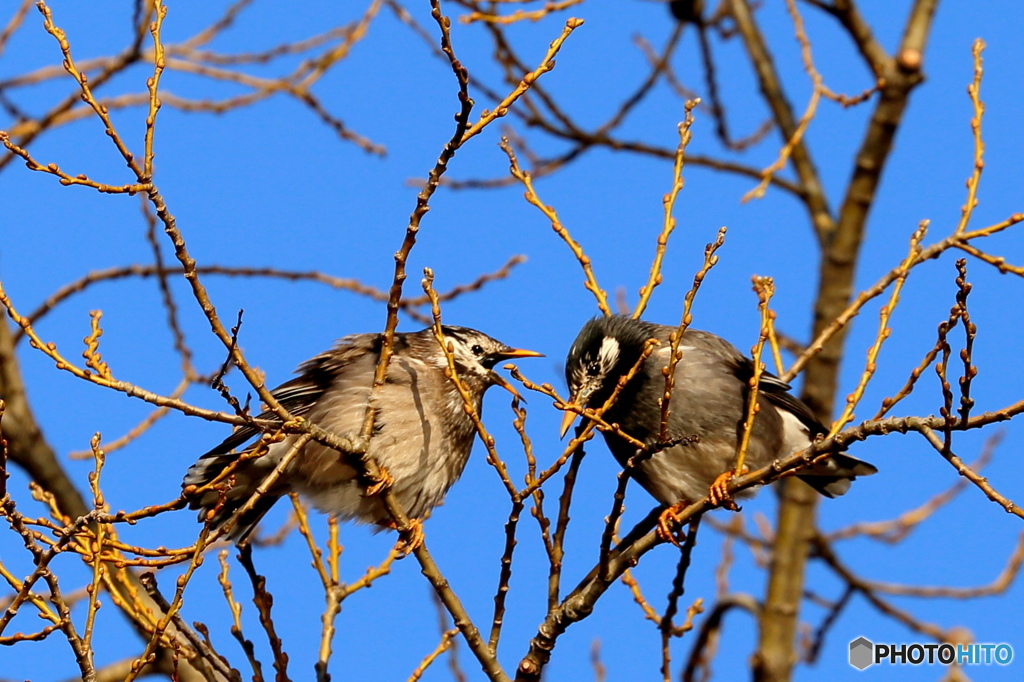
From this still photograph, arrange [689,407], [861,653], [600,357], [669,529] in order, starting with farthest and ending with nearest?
[861,653]
[600,357]
[689,407]
[669,529]

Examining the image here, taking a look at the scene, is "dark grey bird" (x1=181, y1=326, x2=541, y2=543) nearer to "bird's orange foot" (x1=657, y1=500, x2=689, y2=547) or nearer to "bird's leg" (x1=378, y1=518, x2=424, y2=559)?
"bird's leg" (x1=378, y1=518, x2=424, y2=559)

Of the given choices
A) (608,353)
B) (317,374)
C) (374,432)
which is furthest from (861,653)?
(317,374)

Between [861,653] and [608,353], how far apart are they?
7.18 ft

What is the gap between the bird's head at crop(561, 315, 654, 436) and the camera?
583 cm

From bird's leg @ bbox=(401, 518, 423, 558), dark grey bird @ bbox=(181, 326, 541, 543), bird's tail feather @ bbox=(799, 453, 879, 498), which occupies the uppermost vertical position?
dark grey bird @ bbox=(181, 326, 541, 543)

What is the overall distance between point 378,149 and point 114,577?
3.17 metres

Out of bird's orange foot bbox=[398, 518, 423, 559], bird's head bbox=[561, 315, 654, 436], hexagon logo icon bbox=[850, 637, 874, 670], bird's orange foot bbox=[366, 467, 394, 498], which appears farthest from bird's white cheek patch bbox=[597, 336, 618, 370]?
hexagon logo icon bbox=[850, 637, 874, 670]

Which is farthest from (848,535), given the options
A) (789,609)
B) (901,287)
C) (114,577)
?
(114,577)

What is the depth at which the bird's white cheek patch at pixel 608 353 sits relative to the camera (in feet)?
19.3

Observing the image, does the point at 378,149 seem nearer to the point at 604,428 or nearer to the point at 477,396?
the point at 477,396

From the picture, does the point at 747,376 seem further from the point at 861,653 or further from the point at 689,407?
the point at 861,653

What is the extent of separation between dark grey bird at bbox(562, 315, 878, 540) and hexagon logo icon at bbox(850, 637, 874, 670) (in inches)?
32.8

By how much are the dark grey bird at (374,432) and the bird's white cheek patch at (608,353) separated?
35 centimetres

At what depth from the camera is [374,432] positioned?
528cm
